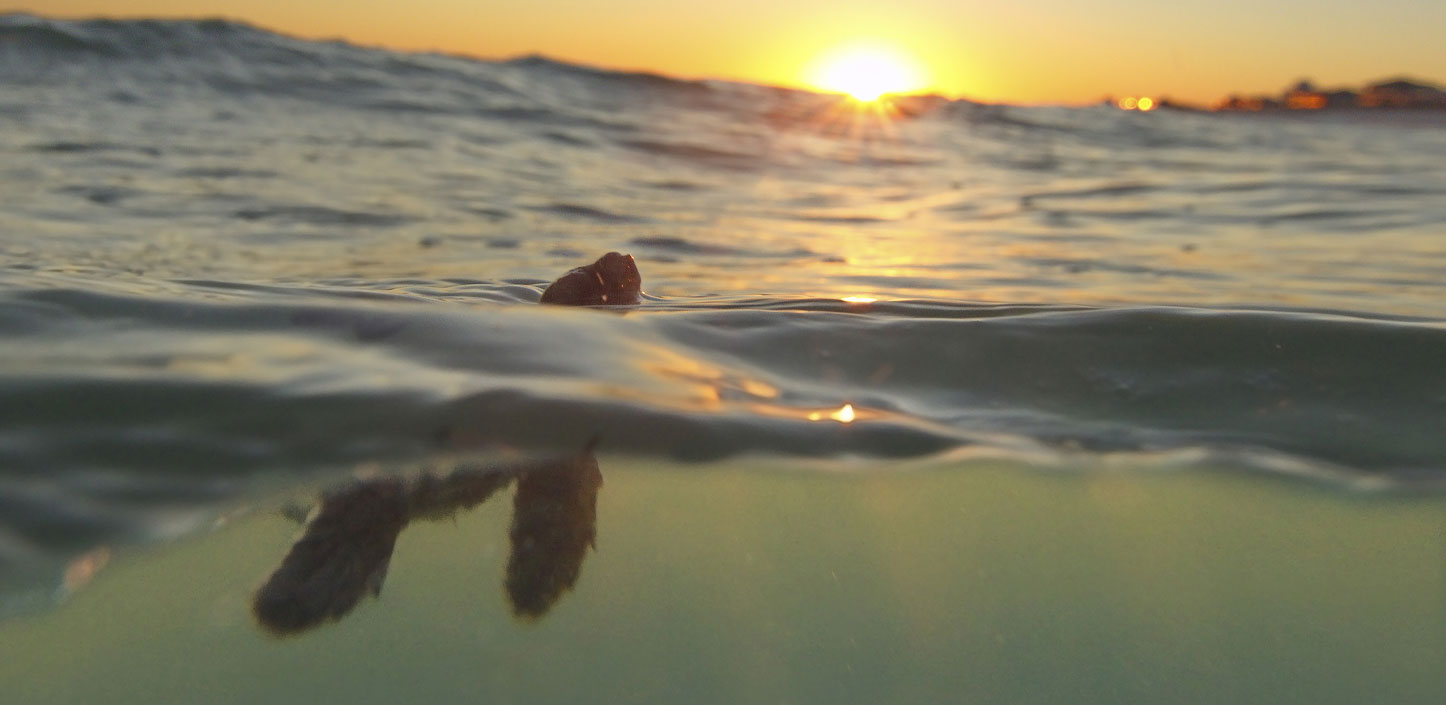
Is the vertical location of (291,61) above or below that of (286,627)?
above

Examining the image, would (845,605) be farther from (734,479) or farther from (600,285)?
(600,285)

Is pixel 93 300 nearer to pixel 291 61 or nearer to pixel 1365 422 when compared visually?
pixel 1365 422

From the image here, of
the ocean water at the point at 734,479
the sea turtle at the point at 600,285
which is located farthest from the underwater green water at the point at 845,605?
the sea turtle at the point at 600,285

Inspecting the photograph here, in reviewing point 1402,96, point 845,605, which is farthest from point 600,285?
point 1402,96

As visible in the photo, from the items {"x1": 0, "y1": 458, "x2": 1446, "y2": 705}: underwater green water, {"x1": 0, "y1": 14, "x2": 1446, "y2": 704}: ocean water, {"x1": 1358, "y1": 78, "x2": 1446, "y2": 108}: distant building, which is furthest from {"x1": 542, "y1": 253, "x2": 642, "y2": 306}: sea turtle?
{"x1": 1358, "y1": 78, "x2": 1446, "y2": 108}: distant building

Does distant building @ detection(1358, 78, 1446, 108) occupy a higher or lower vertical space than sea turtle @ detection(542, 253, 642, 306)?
higher

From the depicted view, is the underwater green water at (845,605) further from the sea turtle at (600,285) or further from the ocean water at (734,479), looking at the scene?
the sea turtle at (600,285)

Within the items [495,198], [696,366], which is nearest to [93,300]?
[696,366]

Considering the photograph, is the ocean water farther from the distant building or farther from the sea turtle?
the distant building
